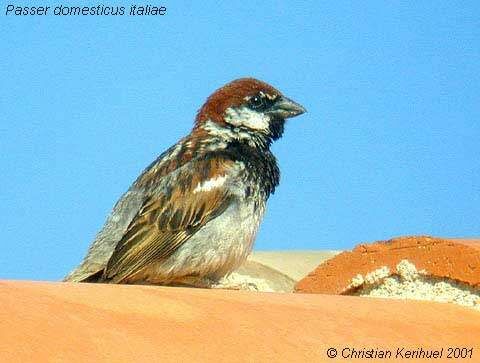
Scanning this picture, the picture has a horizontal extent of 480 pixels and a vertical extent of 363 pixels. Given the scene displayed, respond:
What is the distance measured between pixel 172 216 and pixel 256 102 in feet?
3.30

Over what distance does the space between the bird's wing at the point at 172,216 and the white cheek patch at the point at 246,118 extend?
0.41 metres

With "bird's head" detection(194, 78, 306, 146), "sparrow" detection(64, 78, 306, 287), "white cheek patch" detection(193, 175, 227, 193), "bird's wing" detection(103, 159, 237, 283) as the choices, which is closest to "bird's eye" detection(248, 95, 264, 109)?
"bird's head" detection(194, 78, 306, 146)

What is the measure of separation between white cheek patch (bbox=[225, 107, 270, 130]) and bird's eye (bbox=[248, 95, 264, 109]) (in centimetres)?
4

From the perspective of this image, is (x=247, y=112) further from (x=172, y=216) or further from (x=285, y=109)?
(x=172, y=216)

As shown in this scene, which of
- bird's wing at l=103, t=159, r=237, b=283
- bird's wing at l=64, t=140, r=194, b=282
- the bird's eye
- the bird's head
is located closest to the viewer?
bird's wing at l=103, t=159, r=237, b=283

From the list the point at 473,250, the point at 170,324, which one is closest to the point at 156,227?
the point at 473,250

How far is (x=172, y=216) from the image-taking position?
583 cm

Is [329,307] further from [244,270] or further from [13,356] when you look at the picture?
[244,270]

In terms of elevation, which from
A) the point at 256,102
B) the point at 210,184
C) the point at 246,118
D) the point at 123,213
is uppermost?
the point at 256,102

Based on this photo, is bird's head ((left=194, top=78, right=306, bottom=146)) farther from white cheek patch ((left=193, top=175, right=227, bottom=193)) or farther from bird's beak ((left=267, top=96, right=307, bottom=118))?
white cheek patch ((left=193, top=175, right=227, bottom=193))

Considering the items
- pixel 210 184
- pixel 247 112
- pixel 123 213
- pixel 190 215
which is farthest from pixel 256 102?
pixel 123 213

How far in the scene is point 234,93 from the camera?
6.38m

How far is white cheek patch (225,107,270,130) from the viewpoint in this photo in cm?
630

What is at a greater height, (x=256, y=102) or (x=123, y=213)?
(x=256, y=102)
